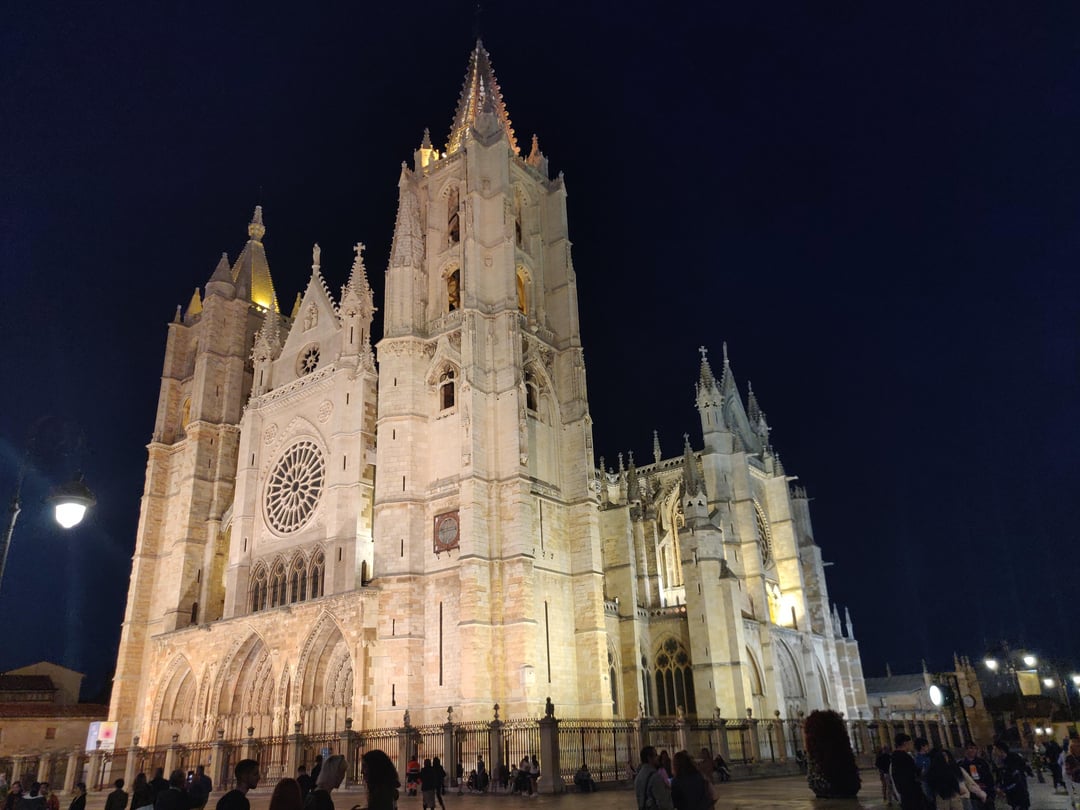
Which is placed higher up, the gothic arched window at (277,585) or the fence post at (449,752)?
the gothic arched window at (277,585)

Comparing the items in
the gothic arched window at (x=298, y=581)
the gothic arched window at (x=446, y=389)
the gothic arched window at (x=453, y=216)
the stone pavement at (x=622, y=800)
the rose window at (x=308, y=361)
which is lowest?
the stone pavement at (x=622, y=800)

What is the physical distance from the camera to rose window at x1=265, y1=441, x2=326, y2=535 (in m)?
33.3

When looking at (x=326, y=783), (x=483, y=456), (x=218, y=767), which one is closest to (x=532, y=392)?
(x=483, y=456)

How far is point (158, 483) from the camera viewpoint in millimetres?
40219

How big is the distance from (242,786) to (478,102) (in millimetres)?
35394

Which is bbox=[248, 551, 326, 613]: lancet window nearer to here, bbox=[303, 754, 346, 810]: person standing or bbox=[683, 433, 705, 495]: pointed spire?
bbox=[683, 433, 705, 495]: pointed spire

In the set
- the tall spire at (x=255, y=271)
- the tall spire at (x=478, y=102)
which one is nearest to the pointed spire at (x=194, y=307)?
the tall spire at (x=255, y=271)

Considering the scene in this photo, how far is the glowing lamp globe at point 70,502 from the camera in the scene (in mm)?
8875

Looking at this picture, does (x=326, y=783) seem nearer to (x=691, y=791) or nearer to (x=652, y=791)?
(x=652, y=791)

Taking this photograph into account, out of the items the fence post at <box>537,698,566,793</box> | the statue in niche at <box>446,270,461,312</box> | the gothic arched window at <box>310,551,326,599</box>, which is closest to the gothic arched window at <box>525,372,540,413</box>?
the statue in niche at <box>446,270,461,312</box>

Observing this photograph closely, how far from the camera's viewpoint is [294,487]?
3416 centimetres

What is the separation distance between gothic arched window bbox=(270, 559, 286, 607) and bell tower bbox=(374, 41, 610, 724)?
21.5ft

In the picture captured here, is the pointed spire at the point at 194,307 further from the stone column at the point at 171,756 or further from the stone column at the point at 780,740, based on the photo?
the stone column at the point at 780,740

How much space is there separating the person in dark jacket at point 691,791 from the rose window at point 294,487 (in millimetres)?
28097
